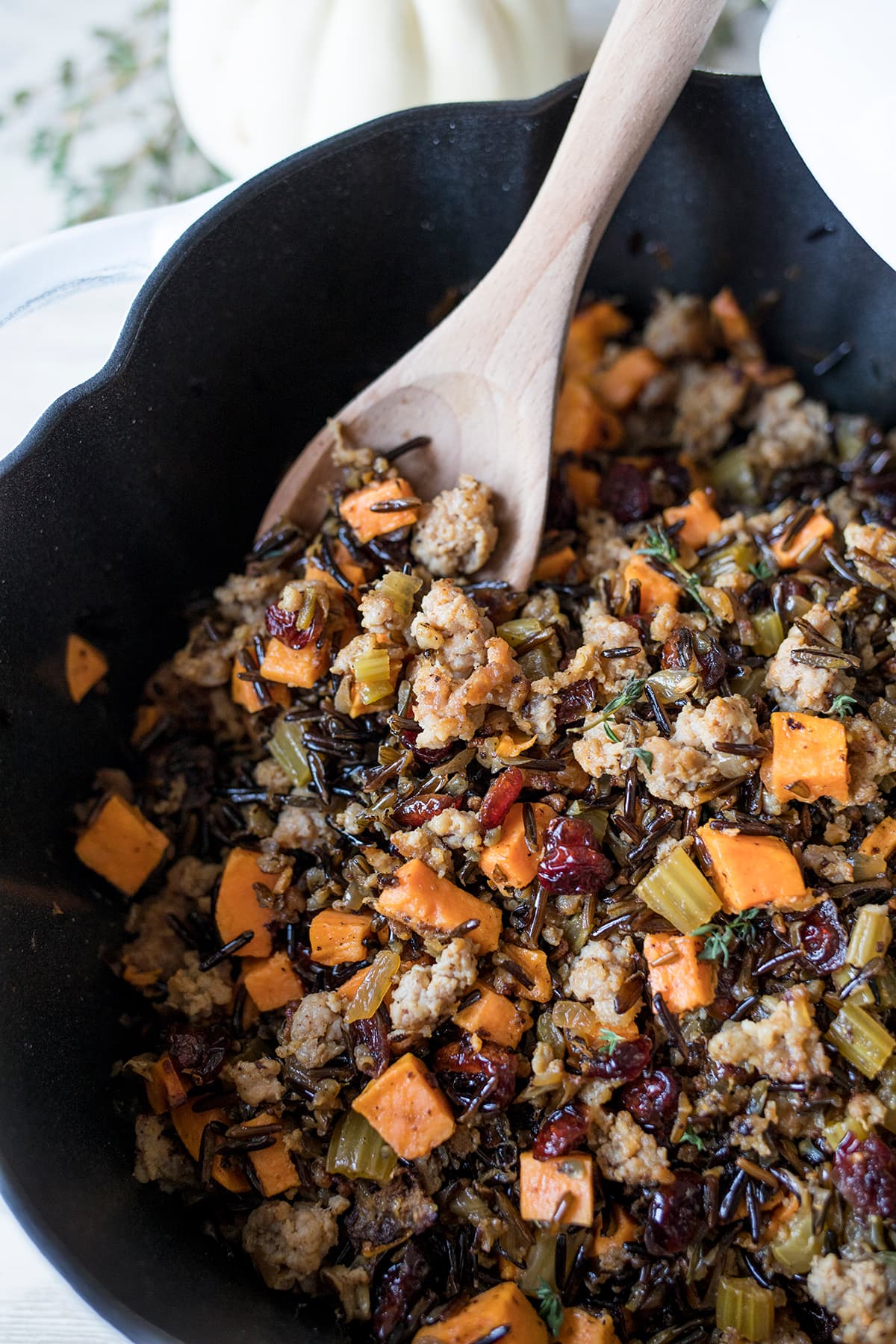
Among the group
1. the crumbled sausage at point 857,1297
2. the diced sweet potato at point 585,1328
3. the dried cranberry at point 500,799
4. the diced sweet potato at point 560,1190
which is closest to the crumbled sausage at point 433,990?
the dried cranberry at point 500,799

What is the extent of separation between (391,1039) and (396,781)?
29.8 inches

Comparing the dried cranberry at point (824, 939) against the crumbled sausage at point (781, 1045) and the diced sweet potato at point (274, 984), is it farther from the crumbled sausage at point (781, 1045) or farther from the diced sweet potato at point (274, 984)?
the diced sweet potato at point (274, 984)

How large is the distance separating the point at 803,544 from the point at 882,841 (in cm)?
109

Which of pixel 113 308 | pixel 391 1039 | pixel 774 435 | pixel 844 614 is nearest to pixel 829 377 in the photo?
pixel 774 435

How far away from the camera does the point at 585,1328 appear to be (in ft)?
9.10

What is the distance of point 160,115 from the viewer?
4547 millimetres

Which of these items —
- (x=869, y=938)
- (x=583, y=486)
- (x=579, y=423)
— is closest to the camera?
(x=869, y=938)

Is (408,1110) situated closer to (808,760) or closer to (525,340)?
(808,760)

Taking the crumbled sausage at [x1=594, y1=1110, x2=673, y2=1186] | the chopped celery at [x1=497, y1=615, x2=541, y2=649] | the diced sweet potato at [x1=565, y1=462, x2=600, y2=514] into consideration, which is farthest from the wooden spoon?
the crumbled sausage at [x1=594, y1=1110, x2=673, y2=1186]

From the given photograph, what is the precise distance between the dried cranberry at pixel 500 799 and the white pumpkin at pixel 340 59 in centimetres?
253

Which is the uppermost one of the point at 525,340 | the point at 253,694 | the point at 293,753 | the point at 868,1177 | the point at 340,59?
the point at 340,59

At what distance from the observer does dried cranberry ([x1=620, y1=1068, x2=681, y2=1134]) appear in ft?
9.35

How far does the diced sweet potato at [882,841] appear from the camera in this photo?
3014 mm

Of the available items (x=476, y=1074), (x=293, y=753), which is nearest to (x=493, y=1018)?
→ (x=476, y=1074)
